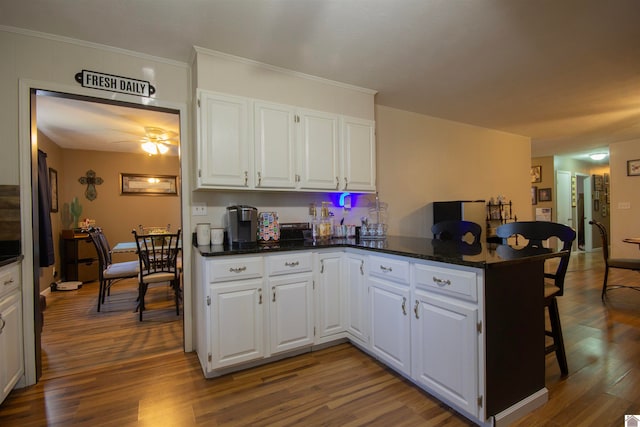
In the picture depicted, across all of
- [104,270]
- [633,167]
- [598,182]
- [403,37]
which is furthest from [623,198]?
[104,270]

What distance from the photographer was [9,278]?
1.87 meters

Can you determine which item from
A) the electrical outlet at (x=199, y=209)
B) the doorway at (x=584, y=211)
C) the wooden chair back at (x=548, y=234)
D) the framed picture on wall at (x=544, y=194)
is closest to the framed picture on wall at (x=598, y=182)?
the doorway at (x=584, y=211)

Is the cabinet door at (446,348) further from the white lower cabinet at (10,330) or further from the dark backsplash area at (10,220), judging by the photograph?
the dark backsplash area at (10,220)

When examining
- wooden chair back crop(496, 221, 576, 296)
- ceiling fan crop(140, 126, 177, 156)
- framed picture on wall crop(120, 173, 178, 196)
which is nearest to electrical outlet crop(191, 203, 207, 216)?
wooden chair back crop(496, 221, 576, 296)

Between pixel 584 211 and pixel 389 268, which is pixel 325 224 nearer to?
pixel 389 268

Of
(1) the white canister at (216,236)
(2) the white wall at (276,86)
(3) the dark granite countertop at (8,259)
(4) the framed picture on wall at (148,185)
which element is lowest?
(3) the dark granite countertop at (8,259)

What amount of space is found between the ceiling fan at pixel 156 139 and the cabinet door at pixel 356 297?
→ 3.69 metres

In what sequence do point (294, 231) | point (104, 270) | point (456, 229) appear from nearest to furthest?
point (456, 229) < point (294, 231) < point (104, 270)

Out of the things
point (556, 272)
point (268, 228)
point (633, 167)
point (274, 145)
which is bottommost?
point (556, 272)

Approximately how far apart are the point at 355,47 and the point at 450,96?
1.64 metres

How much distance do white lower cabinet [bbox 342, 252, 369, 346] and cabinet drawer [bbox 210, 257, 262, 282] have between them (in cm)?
77

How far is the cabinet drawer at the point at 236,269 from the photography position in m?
2.08

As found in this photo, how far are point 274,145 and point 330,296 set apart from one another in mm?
1401

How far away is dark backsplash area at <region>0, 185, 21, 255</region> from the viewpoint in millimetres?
2041
